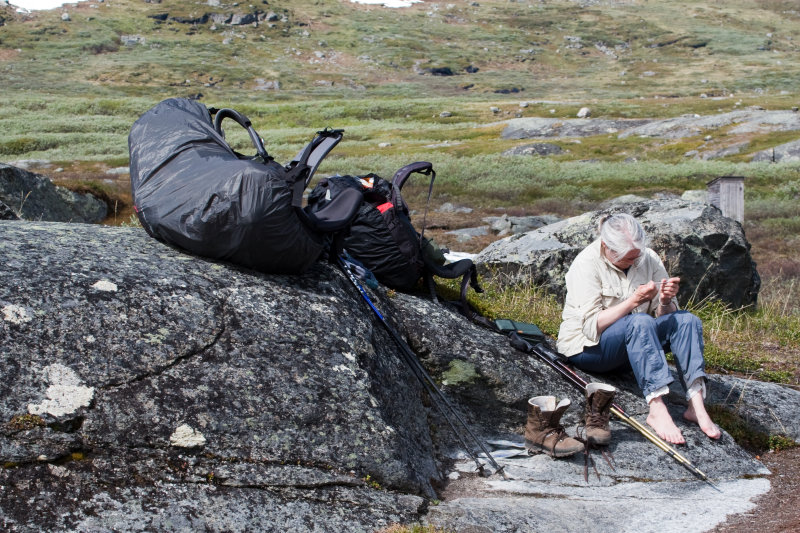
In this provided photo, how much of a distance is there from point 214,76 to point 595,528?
375 ft

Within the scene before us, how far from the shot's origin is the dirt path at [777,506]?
405 cm

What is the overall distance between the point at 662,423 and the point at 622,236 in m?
1.46

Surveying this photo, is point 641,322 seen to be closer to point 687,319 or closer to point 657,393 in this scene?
point 687,319

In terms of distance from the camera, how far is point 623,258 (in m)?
5.69

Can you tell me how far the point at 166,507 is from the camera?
3242mm

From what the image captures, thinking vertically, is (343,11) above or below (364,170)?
above

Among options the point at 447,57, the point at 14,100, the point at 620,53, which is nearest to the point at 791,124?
the point at 14,100

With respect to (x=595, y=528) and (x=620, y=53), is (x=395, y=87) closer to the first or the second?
(x=620, y=53)

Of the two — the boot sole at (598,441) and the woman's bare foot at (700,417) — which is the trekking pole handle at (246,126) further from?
the woman's bare foot at (700,417)

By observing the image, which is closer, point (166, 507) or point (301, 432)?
point (166, 507)

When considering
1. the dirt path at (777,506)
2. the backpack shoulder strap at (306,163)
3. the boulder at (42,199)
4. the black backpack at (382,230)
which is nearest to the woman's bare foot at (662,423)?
the dirt path at (777,506)

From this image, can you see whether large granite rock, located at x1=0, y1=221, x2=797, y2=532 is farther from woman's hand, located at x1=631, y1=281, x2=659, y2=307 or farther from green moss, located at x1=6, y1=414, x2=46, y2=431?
woman's hand, located at x1=631, y1=281, x2=659, y2=307

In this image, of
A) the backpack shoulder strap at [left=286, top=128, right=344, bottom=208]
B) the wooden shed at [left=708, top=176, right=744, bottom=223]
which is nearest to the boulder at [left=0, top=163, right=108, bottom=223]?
the backpack shoulder strap at [left=286, top=128, right=344, bottom=208]

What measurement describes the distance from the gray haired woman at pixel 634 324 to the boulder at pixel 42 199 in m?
8.29
